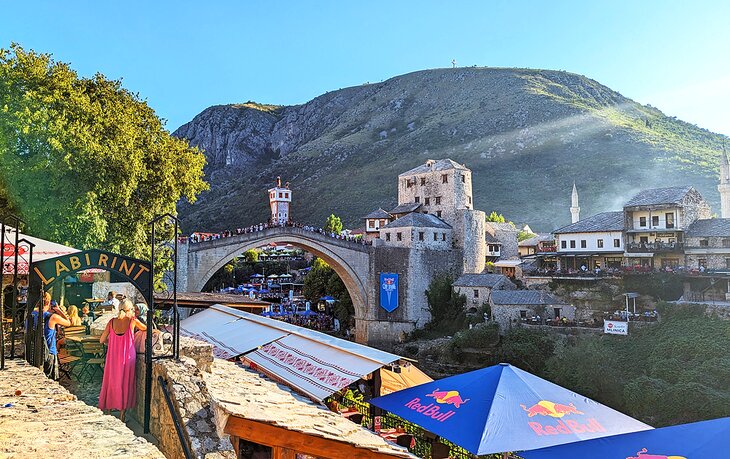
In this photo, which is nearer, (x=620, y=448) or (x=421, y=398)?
(x=620, y=448)

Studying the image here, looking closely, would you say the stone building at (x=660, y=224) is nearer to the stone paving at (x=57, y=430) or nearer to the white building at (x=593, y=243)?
the white building at (x=593, y=243)

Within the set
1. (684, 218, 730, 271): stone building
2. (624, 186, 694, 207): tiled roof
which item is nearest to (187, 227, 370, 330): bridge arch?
(624, 186, 694, 207): tiled roof

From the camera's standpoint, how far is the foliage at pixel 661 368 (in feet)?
68.2

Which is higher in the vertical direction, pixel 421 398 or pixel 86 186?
pixel 86 186

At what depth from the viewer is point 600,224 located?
3388 cm

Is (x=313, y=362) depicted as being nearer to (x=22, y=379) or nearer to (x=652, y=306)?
(x=22, y=379)

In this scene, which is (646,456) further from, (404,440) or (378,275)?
(378,275)

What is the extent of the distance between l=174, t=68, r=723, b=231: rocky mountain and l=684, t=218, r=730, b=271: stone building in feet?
106

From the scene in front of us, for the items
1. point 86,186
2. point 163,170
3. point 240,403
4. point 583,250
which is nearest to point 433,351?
point 583,250

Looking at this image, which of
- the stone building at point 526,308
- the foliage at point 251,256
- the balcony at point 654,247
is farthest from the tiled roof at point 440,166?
the foliage at point 251,256

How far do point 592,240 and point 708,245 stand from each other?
6289 millimetres

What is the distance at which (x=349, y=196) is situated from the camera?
79.7m

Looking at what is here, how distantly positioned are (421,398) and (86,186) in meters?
14.5

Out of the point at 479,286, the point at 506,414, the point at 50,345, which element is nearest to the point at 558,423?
the point at 506,414
